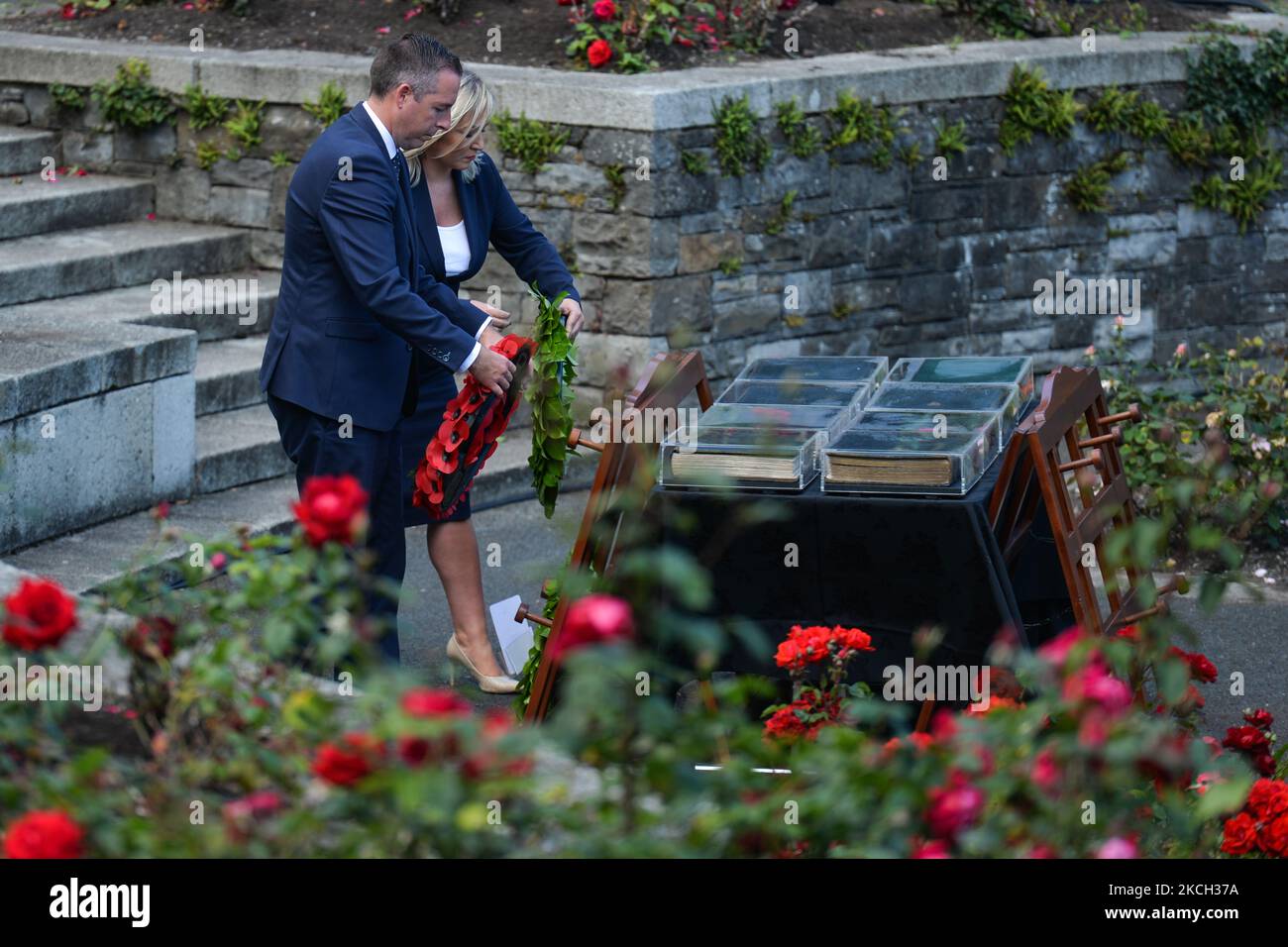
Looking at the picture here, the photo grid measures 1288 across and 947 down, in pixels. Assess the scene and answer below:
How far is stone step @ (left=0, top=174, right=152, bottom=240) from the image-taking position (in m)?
7.92

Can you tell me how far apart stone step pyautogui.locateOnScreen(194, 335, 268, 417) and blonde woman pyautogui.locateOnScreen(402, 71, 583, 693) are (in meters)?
2.29

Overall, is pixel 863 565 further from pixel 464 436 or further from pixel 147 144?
pixel 147 144

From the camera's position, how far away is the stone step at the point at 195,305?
738 cm

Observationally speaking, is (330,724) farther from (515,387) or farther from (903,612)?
(515,387)

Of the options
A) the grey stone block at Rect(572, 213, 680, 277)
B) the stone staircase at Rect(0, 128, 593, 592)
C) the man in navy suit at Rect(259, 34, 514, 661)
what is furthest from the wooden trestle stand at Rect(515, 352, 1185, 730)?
the grey stone block at Rect(572, 213, 680, 277)

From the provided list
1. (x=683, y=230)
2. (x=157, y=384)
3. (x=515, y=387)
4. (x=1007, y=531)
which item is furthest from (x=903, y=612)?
(x=683, y=230)

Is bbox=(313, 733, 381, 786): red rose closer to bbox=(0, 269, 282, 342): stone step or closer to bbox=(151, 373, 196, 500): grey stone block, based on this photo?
bbox=(151, 373, 196, 500): grey stone block

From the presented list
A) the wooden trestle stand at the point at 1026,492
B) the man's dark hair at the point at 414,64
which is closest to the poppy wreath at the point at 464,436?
the wooden trestle stand at the point at 1026,492

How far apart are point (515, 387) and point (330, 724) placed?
2.73 m

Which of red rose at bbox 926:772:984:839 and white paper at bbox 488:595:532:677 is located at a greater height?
red rose at bbox 926:772:984:839

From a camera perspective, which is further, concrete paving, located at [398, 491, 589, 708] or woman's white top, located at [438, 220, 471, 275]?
concrete paving, located at [398, 491, 589, 708]

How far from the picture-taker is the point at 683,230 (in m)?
7.49

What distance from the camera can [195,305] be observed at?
765 centimetres

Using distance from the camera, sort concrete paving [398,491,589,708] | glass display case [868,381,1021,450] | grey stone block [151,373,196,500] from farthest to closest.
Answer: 1. grey stone block [151,373,196,500]
2. concrete paving [398,491,589,708]
3. glass display case [868,381,1021,450]
